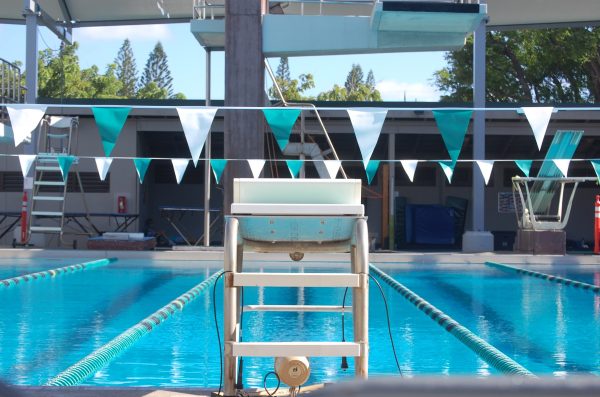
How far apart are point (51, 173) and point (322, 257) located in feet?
26.7

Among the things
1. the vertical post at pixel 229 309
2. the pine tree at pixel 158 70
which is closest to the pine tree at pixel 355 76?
the pine tree at pixel 158 70

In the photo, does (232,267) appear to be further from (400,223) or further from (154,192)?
(154,192)

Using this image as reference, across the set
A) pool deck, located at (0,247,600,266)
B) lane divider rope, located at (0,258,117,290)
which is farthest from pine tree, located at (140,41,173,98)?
lane divider rope, located at (0,258,117,290)

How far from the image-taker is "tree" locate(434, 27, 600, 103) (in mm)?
31094

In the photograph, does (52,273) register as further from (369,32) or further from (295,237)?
(295,237)

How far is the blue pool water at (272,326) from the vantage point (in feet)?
18.0

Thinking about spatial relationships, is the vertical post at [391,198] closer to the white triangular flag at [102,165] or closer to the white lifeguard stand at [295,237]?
the white triangular flag at [102,165]

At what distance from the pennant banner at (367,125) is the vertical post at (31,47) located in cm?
968

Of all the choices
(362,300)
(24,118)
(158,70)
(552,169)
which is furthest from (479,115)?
(158,70)

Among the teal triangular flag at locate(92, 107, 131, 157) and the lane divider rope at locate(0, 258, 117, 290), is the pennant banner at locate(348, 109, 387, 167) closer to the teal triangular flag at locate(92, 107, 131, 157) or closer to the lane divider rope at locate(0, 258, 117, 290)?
the teal triangular flag at locate(92, 107, 131, 157)

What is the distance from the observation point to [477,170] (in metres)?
16.0

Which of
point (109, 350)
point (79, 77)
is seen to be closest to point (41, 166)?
point (109, 350)

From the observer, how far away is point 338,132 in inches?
768

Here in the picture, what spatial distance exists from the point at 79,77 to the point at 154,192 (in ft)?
102
